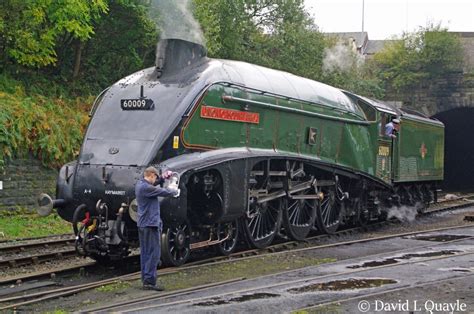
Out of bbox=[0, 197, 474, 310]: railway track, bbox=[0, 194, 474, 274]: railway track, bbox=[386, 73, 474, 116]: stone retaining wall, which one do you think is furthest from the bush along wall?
bbox=[386, 73, 474, 116]: stone retaining wall

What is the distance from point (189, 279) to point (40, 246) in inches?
175

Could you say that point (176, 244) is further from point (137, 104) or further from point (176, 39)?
point (176, 39)

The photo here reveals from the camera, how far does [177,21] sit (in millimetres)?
11188

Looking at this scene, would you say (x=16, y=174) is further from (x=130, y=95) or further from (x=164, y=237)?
(x=164, y=237)

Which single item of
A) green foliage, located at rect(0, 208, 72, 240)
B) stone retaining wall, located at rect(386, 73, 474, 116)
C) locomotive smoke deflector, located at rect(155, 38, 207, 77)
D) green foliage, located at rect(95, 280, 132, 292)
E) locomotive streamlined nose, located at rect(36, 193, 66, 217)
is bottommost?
green foliage, located at rect(0, 208, 72, 240)

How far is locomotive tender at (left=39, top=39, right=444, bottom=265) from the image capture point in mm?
9672

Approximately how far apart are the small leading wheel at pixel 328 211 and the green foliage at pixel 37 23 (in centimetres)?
870

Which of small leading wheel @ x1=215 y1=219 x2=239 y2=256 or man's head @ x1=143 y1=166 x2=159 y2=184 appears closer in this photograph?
man's head @ x1=143 y1=166 x2=159 y2=184

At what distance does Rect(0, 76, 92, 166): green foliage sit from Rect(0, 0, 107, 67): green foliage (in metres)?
1.06

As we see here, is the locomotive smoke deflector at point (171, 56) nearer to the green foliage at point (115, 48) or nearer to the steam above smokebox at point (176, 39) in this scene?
the steam above smokebox at point (176, 39)

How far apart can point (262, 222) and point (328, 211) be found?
2.71 metres

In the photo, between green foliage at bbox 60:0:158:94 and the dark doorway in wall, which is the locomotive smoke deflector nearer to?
green foliage at bbox 60:0:158:94

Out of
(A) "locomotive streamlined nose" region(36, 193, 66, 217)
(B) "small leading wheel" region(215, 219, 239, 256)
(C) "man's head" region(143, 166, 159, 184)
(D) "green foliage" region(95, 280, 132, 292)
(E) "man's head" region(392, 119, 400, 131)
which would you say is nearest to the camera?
(D) "green foliage" region(95, 280, 132, 292)

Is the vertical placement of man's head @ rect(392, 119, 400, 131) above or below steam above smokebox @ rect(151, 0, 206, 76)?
below
